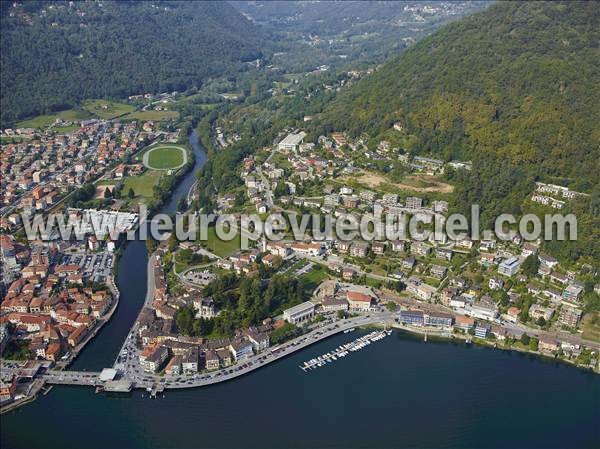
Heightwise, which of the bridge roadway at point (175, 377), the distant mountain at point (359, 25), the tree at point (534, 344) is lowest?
the bridge roadway at point (175, 377)

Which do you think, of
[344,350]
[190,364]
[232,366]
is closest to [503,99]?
[344,350]

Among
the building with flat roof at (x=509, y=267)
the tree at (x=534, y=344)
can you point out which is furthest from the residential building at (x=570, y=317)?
the building with flat roof at (x=509, y=267)

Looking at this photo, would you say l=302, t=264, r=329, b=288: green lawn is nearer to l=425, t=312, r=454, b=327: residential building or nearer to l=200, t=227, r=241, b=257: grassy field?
l=200, t=227, r=241, b=257: grassy field

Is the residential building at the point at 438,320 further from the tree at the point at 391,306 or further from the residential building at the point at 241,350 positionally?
the residential building at the point at 241,350

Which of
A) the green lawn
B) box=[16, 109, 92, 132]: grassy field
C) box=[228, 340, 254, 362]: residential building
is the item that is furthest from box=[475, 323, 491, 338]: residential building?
box=[16, 109, 92, 132]: grassy field

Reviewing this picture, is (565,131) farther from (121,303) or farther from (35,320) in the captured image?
(35,320)

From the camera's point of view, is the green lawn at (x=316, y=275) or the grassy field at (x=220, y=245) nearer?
the green lawn at (x=316, y=275)
